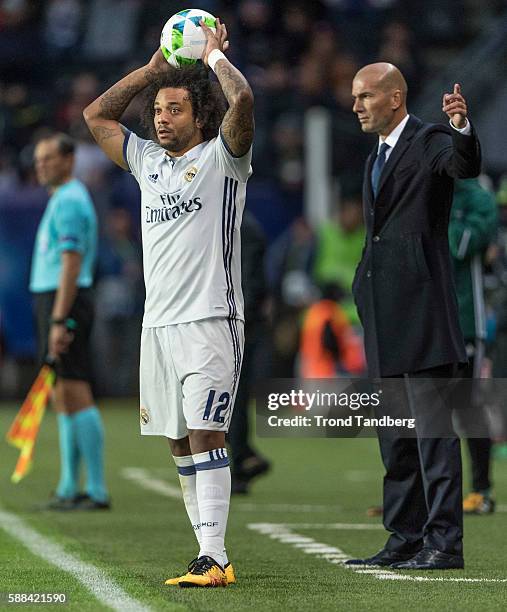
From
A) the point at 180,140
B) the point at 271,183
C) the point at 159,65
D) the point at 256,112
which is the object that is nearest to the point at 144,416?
the point at 180,140

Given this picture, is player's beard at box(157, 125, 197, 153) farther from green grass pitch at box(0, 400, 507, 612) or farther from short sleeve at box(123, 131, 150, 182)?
green grass pitch at box(0, 400, 507, 612)

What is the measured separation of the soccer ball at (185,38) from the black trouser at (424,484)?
5.59ft

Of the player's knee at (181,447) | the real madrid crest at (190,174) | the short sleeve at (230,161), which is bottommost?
the player's knee at (181,447)

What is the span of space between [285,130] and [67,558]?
47.0 ft

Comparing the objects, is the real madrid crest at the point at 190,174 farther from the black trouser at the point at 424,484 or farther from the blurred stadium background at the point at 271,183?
the blurred stadium background at the point at 271,183

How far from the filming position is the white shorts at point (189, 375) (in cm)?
633

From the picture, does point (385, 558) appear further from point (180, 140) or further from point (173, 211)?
point (180, 140)

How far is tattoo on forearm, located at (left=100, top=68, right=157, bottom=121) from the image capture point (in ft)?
22.9

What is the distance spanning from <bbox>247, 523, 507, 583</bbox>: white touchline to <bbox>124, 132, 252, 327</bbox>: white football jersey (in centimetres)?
128

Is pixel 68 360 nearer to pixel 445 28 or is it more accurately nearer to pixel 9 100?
pixel 9 100

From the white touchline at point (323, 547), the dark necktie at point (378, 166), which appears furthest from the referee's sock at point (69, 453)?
the dark necktie at point (378, 166)

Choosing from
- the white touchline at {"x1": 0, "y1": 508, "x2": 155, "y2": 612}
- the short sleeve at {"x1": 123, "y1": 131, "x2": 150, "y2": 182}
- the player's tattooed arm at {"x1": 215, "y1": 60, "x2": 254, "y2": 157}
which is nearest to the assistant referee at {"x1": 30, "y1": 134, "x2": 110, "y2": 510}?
the white touchline at {"x1": 0, "y1": 508, "x2": 155, "y2": 612}

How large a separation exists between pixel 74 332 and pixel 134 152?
10.5 feet

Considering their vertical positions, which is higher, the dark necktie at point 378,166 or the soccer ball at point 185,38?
the soccer ball at point 185,38
